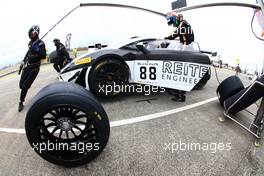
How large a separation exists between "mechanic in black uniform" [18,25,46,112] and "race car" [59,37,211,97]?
617mm

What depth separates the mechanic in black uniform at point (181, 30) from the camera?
19.1 ft

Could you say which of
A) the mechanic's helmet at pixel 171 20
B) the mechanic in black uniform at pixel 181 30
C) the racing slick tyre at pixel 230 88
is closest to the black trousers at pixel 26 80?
the mechanic in black uniform at pixel 181 30

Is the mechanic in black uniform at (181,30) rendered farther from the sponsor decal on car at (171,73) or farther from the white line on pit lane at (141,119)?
the white line on pit lane at (141,119)

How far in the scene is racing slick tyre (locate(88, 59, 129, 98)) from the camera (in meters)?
4.71

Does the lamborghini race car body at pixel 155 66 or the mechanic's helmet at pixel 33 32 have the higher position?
the mechanic's helmet at pixel 33 32

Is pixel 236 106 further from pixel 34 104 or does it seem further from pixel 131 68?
pixel 34 104

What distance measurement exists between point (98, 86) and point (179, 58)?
187cm

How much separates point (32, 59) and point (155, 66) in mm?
2716

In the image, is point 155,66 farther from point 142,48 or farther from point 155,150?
point 155,150

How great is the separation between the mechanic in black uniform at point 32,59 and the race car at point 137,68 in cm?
62

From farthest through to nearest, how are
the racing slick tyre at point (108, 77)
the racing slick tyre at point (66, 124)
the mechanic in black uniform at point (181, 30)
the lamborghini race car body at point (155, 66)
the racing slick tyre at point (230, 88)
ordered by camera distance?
the mechanic in black uniform at point (181, 30)
the lamborghini race car body at point (155, 66)
the racing slick tyre at point (108, 77)
the racing slick tyre at point (230, 88)
the racing slick tyre at point (66, 124)

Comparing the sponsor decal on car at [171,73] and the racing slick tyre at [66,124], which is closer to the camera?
the racing slick tyre at [66,124]

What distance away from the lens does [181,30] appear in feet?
19.2

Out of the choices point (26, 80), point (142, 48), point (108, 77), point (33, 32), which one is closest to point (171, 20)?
point (142, 48)
